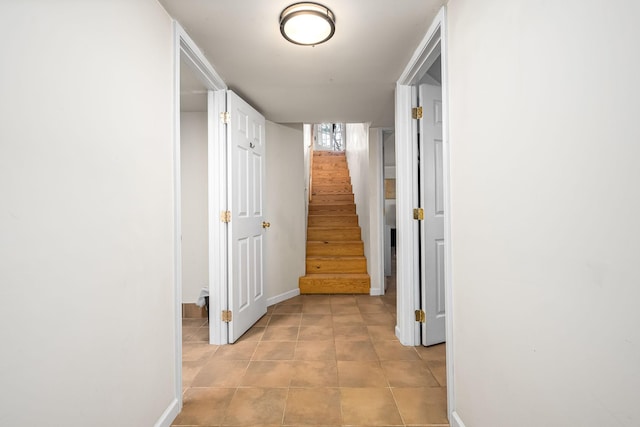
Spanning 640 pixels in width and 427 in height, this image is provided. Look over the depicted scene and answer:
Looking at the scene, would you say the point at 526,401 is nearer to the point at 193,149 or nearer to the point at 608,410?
the point at 608,410

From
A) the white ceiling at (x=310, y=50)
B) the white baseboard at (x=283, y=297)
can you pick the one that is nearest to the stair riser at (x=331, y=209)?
the white baseboard at (x=283, y=297)

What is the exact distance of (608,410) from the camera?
2.09 feet

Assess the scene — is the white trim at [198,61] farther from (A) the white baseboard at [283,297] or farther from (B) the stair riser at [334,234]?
(B) the stair riser at [334,234]

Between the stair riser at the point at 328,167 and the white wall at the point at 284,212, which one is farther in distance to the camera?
the stair riser at the point at 328,167

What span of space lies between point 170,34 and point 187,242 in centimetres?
196

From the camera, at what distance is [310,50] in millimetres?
1843

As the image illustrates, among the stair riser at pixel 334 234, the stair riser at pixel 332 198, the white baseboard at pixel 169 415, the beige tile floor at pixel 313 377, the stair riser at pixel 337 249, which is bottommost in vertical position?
the beige tile floor at pixel 313 377

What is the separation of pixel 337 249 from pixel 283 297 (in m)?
1.17

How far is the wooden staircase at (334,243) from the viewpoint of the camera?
372 centimetres

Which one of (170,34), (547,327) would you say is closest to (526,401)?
(547,327)

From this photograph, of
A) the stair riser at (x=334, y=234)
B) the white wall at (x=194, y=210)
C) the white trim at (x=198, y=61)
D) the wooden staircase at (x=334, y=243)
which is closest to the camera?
the white trim at (x=198, y=61)

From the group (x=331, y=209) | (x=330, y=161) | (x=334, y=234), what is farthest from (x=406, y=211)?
(x=330, y=161)

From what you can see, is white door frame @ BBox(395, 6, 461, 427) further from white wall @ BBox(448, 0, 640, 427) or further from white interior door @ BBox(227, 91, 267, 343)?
white interior door @ BBox(227, 91, 267, 343)

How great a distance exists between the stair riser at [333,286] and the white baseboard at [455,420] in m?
2.32
